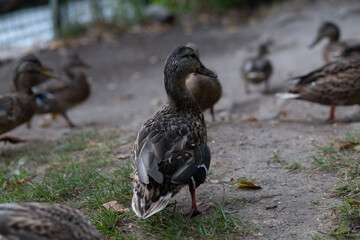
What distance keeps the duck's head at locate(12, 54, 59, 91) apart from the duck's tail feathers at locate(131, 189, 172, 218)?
165 inches

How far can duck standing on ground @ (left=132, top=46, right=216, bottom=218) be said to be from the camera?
3148 mm

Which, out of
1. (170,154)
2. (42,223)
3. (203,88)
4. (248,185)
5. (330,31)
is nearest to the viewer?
(42,223)

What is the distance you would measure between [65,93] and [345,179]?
5982mm

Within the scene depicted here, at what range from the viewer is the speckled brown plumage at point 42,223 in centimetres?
250

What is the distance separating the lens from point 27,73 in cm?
689

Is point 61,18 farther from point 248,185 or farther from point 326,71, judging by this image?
point 248,185

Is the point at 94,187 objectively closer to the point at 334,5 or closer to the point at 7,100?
the point at 7,100

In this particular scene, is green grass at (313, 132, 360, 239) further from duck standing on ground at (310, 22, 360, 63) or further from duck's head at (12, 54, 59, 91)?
duck's head at (12, 54, 59, 91)

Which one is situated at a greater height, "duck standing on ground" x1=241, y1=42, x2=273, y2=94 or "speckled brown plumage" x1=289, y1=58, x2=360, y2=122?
"speckled brown plumage" x1=289, y1=58, x2=360, y2=122

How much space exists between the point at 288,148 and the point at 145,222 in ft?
6.70

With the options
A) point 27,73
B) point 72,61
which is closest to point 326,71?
point 27,73

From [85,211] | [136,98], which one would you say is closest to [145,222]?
[85,211]

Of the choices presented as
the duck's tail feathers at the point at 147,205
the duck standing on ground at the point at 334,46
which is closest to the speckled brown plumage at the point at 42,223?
the duck's tail feathers at the point at 147,205

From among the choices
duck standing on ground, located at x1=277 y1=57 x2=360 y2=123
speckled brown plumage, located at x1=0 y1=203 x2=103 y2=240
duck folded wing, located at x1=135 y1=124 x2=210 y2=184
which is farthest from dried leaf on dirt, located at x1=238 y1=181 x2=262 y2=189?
duck standing on ground, located at x1=277 y1=57 x2=360 y2=123
